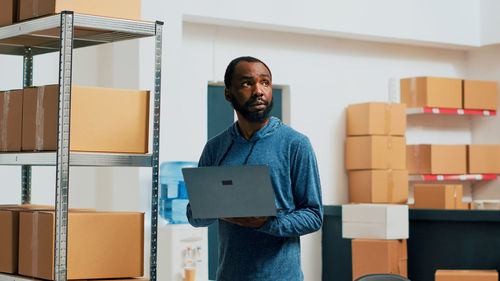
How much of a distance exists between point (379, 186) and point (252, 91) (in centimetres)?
433

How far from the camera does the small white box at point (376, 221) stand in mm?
5066

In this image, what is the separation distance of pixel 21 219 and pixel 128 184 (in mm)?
2008

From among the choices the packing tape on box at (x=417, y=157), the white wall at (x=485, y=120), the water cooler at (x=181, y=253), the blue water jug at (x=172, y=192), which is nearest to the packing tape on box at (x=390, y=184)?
the packing tape on box at (x=417, y=157)

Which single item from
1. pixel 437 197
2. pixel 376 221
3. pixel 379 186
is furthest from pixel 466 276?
pixel 379 186

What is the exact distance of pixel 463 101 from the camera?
22.6 ft

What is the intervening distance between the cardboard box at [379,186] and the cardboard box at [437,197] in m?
0.68

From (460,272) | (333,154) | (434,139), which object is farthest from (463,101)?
(460,272)

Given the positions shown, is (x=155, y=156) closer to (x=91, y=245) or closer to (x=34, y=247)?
(x=91, y=245)

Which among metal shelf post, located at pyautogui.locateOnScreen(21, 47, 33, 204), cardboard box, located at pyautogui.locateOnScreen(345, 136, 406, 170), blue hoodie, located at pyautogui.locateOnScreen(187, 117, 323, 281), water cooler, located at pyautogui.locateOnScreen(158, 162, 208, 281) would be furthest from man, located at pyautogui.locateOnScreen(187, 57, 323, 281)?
cardboard box, located at pyautogui.locateOnScreen(345, 136, 406, 170)

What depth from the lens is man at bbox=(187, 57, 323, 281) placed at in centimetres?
207

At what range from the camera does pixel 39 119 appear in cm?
273

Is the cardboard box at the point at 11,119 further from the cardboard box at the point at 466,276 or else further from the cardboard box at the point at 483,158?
the cardboard box at the point at 483,158

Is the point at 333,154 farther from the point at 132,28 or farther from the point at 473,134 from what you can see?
the point at 132,28

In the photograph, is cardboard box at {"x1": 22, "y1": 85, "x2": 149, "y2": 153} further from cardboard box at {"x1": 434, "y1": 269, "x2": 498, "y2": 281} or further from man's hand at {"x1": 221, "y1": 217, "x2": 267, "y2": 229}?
cardboard box at {"x1": 434, "y1": 269, "x2": 498, "y2": 281}
